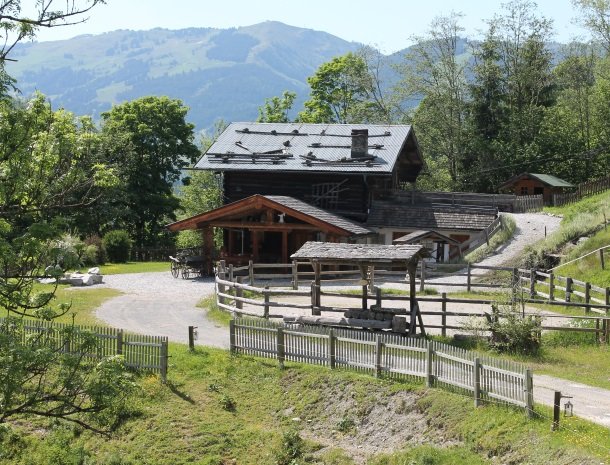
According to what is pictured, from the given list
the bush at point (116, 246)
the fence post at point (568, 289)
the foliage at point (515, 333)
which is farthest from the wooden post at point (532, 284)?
the bush at point (116, 246)

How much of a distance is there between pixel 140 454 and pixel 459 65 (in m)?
60.7

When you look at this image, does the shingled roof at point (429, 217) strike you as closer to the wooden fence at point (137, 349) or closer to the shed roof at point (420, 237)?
the shed roof at point (420, 237)

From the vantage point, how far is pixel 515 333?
2427 centimetres

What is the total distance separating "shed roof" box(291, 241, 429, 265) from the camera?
1028 inches

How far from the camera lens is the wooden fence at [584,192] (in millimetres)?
58466

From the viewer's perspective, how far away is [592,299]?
29.9 meters

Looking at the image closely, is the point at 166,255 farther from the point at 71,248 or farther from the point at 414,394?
the point at 71,248

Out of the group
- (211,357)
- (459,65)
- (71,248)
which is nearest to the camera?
(71,248)

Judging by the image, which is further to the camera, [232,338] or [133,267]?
[133,267]

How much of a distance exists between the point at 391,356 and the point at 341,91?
195ft

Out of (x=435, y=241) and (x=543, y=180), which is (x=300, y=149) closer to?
(x=435, y=241)

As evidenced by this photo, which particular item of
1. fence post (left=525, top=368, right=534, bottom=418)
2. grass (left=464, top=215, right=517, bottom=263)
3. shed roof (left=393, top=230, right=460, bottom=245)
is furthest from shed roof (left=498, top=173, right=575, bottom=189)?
fence post (left=525, top=368, right=534, bottom=418)

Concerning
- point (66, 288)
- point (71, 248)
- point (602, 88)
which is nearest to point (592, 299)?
point (71, 248)

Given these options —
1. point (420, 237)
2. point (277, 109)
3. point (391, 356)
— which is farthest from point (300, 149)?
point (391, 356)
